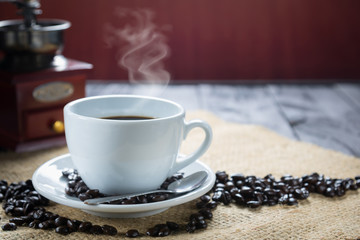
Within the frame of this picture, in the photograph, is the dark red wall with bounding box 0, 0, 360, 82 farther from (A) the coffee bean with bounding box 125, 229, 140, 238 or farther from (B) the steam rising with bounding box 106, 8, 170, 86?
(A) the coffee bean with bounding box 125, 229, 140, 238

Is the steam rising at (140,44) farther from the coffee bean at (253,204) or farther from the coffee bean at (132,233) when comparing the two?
the coffee bean at (132,233)

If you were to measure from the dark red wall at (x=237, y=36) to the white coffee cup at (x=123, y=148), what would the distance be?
1884 millimetres

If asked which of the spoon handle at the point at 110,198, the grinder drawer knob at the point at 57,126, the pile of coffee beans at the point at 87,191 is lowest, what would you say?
the grinder drawer knob at the point at 57,126

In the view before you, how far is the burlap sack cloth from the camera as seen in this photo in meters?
0.98

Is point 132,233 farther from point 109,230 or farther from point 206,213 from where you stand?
point 206,213

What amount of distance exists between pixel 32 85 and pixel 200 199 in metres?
0.76

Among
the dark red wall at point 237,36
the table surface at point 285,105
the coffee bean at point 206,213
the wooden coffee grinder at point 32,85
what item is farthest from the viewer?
the dark red wall at point 237,36

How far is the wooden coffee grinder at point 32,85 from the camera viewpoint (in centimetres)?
160

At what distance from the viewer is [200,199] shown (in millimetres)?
1124

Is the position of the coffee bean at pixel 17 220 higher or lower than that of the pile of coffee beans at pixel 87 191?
lower

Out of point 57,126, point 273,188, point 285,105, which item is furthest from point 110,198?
point 285,105

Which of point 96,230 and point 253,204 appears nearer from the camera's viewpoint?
point 96,230

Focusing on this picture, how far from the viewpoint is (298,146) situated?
1.63m

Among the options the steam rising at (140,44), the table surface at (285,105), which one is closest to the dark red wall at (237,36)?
the steam rising at (140,44)
